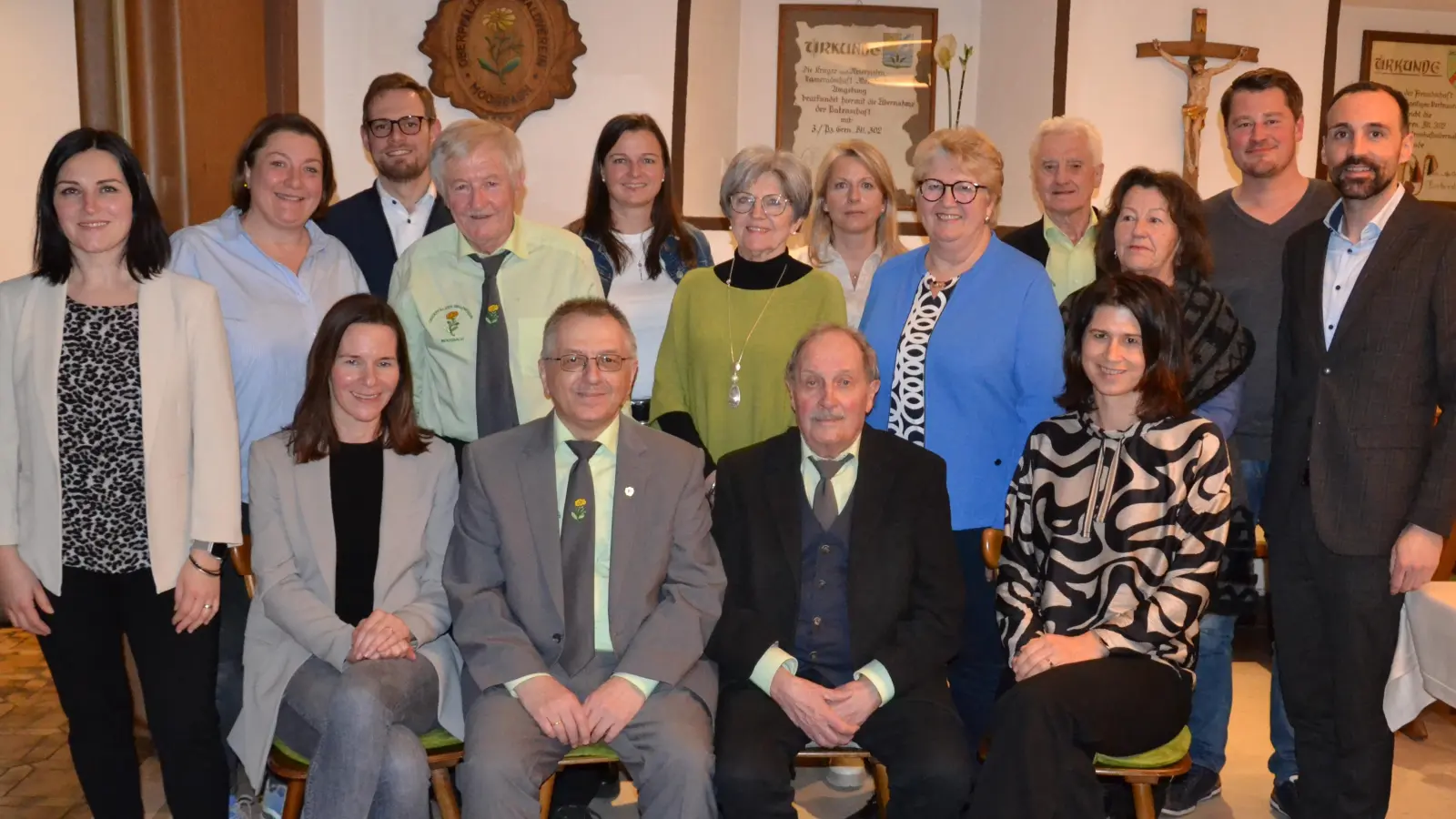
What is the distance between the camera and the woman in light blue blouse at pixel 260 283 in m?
3.08

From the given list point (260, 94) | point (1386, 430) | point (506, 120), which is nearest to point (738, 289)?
point (1386, 430)

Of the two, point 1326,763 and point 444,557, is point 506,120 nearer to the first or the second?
point 444,557

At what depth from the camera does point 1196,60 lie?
564cm

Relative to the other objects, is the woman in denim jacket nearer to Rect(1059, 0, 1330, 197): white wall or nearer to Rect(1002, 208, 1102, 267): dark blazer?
Rect(1002, 208, 1102, 267): dark blazer

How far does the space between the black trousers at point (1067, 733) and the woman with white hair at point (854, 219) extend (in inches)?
53.0

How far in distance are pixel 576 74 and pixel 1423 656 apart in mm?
4407

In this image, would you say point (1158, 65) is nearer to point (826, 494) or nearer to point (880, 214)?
point (880, 214)

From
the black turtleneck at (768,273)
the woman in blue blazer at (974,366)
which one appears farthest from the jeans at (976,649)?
the black turtleneck at (768,273)

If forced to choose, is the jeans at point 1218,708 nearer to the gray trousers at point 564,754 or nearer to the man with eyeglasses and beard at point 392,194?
the gray trousers at point 564,754

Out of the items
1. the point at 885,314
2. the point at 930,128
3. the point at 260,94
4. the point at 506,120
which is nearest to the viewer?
the point at 885,314

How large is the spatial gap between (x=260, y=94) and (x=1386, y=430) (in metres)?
3.86

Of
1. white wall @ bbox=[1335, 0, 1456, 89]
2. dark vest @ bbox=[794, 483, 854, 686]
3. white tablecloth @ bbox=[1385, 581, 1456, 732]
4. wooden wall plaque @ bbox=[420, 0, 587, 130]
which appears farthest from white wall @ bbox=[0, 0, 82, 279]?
white wall @ bbox=[1335, 0, 1456, 89]

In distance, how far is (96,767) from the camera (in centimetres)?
275

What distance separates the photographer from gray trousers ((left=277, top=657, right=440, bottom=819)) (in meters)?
2.57
